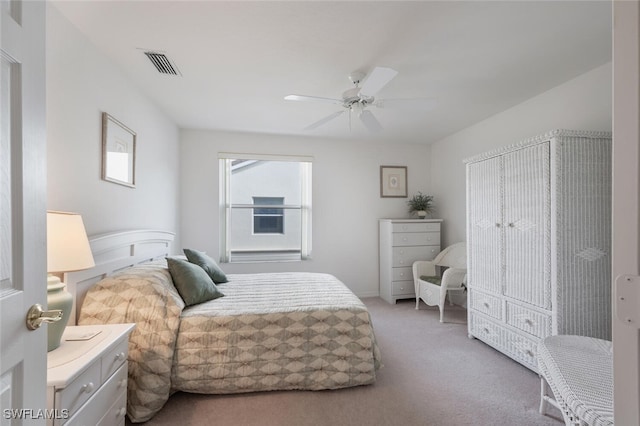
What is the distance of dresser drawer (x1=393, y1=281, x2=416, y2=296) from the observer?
416 centimetres

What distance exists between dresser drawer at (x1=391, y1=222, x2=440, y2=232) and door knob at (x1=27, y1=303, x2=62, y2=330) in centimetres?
380

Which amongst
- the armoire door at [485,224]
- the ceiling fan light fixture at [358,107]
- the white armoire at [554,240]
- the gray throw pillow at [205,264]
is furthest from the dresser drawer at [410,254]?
the gray throw pillow at [205,264]

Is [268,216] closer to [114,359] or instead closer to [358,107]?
[358,107]

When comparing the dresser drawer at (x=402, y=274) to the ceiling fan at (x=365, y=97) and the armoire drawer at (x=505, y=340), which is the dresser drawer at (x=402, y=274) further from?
the ceiling fan at (x=365, y=97)

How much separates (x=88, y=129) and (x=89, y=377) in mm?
1566

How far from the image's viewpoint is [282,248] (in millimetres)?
4461

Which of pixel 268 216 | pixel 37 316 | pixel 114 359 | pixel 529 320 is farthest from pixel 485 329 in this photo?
pixel 37 316

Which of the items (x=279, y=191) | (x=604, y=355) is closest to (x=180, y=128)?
(x=279, y=191)

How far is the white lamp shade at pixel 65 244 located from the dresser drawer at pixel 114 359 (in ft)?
1.47

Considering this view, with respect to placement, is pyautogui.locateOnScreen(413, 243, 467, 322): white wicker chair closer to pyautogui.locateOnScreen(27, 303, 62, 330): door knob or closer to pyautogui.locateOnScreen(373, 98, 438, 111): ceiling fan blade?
pyautogui.locateOnScreen(373, 98, 438, 111): ceiling fan blade

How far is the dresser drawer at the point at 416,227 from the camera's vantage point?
4.17m

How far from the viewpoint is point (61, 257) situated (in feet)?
4.45

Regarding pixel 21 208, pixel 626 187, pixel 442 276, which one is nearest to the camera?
pixel 626 187

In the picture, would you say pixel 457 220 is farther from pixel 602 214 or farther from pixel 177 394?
pixel 177 394
